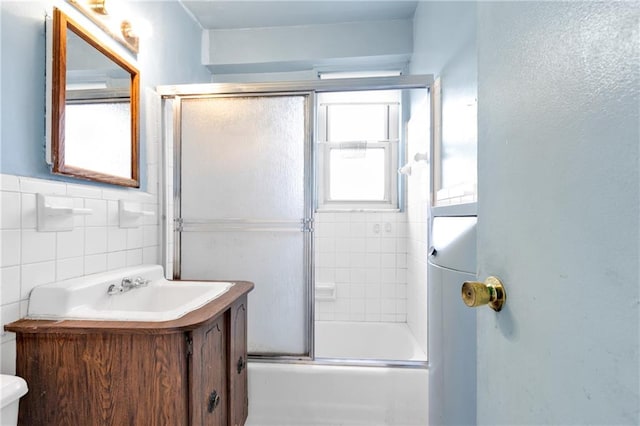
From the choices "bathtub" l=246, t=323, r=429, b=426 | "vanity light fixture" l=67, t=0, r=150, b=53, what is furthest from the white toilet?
"vanity light fixture" l=67, t=0, r=150, b=53

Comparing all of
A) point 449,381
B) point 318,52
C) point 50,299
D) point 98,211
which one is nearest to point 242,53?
point 318,52

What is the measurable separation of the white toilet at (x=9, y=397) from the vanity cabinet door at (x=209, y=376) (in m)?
0.43

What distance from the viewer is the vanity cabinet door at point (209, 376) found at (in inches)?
40.3

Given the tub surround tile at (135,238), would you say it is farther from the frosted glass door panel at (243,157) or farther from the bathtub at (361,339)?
the bathtub at (361,339)

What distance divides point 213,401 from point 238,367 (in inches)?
11.2

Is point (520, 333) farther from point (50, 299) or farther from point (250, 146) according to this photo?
point (250, 146)

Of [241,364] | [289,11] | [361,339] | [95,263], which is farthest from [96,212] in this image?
[361,339]

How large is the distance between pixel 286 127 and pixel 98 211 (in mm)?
1037

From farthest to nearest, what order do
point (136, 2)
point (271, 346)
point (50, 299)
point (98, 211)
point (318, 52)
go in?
point (318, 52)
point (271, 346)
point (136, 2)
point (98, 211)
point (50, 299)

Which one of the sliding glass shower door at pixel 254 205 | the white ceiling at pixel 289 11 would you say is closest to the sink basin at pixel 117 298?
the sliding glass shower door at pixel 254 205

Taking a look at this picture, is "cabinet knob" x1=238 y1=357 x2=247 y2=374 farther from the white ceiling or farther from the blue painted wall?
the white ceiling

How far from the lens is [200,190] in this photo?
1918 millimetres

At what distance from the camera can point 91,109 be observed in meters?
1.35

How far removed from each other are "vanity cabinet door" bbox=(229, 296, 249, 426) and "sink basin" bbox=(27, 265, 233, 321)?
0.13 m
